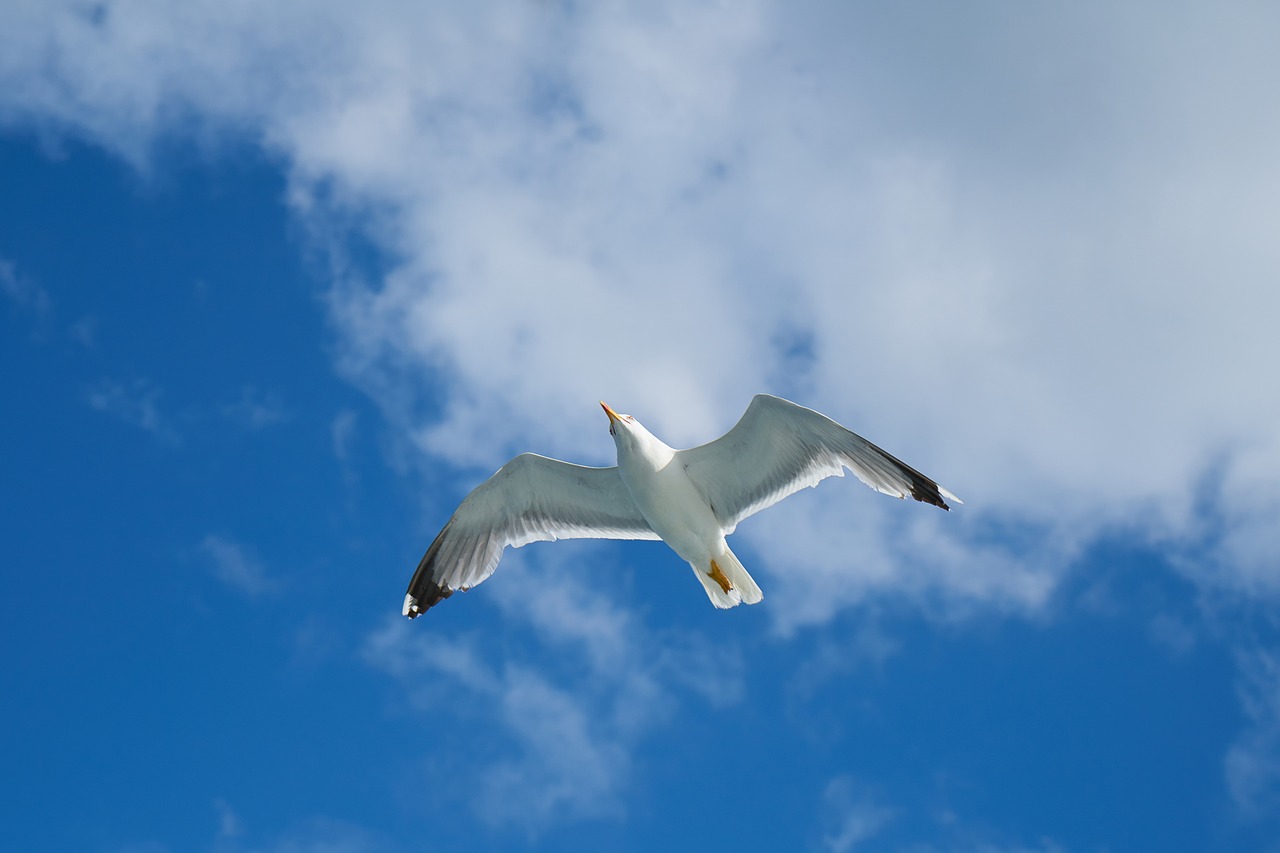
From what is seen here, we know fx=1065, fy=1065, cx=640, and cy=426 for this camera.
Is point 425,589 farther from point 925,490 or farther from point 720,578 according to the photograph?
point 925,490

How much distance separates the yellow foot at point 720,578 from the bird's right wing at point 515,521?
0.96m

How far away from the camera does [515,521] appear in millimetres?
11828

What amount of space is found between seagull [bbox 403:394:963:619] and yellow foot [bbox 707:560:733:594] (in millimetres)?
10

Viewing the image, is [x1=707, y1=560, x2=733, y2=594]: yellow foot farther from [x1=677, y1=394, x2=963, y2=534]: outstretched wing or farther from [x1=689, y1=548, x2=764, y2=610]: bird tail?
[x1=677, y1=394, x2=963, y2=534]: outstretched wing

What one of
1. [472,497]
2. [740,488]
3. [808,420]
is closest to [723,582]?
[740,488]

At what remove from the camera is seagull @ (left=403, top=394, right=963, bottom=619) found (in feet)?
34.3

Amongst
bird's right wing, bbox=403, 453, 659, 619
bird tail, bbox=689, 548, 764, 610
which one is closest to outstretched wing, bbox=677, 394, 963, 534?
bird tail, bbox=689, 548, 764, 610

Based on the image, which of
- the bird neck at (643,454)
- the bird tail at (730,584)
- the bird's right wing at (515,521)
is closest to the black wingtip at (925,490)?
the bird tail at (730,584)

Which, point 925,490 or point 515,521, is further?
point 515,521

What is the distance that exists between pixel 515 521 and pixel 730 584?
2604 mm

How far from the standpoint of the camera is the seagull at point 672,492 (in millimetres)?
10445

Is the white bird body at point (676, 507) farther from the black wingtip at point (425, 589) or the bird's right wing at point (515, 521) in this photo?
the black wingtip at point (425, 589)

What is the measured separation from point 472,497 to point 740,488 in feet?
9.61

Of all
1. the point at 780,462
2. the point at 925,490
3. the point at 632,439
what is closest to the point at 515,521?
the point at 632,439
